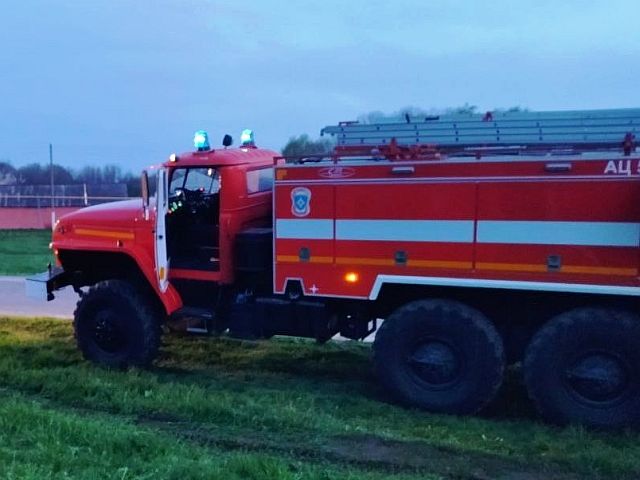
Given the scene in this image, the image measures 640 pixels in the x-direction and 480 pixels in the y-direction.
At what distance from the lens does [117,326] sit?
9031 mm

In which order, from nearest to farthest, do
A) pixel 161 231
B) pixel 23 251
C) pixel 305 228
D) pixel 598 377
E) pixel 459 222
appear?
pixel 598 377
pixel 459 222
pixel 305 228
pixel 161 231
pixel 23 251

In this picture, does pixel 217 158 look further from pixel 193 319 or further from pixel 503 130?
pixel 503 130

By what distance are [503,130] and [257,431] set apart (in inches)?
143

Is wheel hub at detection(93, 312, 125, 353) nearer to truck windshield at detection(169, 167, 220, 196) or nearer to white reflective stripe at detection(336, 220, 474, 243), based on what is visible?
truck windshield at detection(169, 167, 220, 196)

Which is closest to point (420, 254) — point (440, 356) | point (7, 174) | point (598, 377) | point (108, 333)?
point (440, 356)

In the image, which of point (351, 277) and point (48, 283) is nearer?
point (351, 277)

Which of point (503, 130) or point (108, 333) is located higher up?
point (503, 130)

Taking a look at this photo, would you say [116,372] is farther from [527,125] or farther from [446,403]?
[527,125]

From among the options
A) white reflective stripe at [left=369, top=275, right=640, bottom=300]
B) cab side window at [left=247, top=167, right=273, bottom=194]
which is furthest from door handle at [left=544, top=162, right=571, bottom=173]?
cab side window at [left=247, top=167, right=273, bottom=194]

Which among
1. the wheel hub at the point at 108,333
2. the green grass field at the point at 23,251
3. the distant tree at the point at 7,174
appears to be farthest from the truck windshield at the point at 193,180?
the distant tree at the point at 7,174

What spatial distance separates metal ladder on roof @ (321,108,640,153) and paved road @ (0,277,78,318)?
240 inches

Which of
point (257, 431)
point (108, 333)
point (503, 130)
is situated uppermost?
point (503, 130)

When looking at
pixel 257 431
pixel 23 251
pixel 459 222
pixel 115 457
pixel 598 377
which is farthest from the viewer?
pixel 23 251

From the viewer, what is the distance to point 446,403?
7586mm
